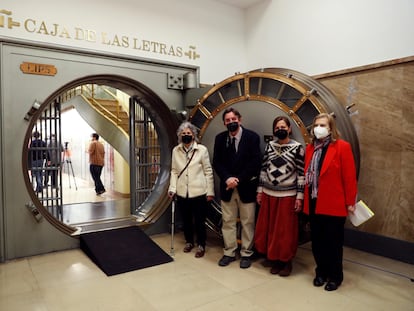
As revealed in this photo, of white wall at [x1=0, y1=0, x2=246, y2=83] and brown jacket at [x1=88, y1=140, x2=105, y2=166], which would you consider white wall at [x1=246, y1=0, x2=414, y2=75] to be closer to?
white wall at [x1=0, y1=0, x2=246, y2=83]

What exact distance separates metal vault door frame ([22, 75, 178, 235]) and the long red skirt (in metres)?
1.64

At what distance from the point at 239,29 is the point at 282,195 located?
2920mm

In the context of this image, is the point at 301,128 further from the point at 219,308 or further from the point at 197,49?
the point at 197,49

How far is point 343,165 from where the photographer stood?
2521mm

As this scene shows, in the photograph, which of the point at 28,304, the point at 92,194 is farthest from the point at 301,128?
the point at 92,194

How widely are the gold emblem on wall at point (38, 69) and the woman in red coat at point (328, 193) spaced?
2.66 m

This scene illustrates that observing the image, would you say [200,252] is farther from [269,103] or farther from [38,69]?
[38,69]

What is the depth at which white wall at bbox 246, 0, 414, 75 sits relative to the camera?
10.6 ft

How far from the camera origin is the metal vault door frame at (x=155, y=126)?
3512mm

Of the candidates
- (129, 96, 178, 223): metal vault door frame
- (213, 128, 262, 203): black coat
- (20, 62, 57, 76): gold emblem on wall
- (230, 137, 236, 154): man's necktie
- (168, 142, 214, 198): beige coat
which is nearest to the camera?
(213, 128, 262, 203): black coat

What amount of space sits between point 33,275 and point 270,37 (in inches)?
153

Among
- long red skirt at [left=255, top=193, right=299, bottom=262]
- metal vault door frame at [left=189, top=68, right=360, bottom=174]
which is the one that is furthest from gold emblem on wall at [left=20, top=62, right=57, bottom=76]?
long red skirt at [left=255, top=193, right=299, bottom=262]

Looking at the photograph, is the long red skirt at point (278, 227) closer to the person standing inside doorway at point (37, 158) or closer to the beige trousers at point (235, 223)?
the beige trousers at point (235, 223)

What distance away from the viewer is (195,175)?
11.3ft
